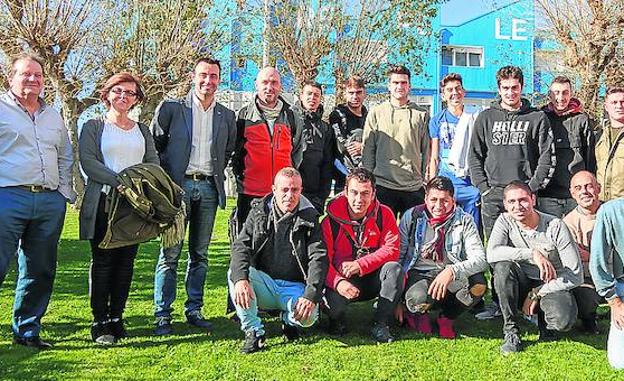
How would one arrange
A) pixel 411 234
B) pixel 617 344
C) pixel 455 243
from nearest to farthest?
pixel 617 344
pixel 455 243
pixel 411 234

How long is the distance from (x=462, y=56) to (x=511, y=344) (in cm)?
3355

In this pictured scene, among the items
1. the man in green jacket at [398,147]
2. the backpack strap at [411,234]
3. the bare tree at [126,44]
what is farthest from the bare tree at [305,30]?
the backpack strap at [411,234]

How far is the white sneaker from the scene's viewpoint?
5973 mm

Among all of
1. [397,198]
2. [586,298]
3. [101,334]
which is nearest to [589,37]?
[397,198]

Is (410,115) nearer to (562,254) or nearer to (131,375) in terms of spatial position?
(562,254)

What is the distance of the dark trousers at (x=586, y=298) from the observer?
17.4 feet

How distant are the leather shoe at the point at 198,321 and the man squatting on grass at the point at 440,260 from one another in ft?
5.64

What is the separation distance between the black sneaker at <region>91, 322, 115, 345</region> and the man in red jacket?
1.80 metres

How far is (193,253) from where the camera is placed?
5617 millimetres

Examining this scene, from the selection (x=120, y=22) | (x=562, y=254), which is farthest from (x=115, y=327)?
(x=120, y=22)

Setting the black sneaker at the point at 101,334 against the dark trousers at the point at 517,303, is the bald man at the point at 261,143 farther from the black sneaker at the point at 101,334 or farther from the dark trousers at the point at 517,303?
the dark trousers at the point at 517,303

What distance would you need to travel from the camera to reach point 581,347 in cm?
509

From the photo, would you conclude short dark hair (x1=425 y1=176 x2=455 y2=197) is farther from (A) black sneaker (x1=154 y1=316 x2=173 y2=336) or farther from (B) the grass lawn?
(A) black sneaker (x1=154 y1=316 x2=173 y2=336)

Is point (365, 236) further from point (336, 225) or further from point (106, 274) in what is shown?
point (106, 274)
